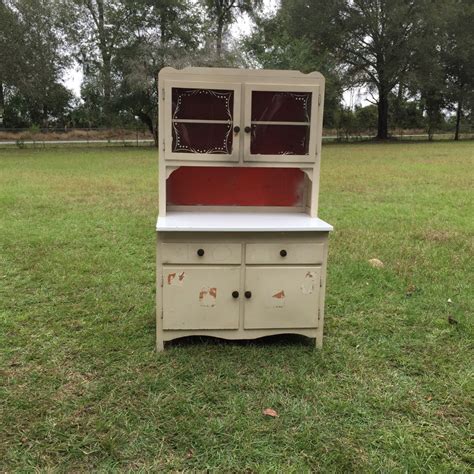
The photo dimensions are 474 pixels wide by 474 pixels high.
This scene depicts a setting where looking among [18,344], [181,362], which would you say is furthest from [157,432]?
[18,344]

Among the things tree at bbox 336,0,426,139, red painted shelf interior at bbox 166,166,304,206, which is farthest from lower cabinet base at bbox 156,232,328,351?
tree at bbox 336,0,426,139

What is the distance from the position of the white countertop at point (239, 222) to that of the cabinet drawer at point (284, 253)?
112 mm

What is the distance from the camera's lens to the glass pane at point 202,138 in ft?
10.3

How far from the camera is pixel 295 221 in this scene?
10.3ft

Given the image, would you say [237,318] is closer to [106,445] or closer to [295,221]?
[295,221]

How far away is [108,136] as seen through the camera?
29.1 meters

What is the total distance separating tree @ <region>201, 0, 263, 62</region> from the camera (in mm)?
27203

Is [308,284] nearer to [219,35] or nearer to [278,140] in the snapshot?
[278,140]

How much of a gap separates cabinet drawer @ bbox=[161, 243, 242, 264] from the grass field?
59cm

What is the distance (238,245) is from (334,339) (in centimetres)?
96

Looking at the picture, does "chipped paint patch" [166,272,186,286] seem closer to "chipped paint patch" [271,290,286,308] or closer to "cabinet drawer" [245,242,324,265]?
"cabinet drawer" [245,242,324,265]

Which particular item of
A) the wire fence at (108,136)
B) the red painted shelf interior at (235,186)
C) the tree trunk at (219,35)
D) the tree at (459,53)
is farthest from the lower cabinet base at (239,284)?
the tree at (459,53)

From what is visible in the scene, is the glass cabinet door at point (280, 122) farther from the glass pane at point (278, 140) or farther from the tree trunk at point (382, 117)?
the tree trunk at point (382, 117)

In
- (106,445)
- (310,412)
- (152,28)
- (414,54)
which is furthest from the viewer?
(414,54)
